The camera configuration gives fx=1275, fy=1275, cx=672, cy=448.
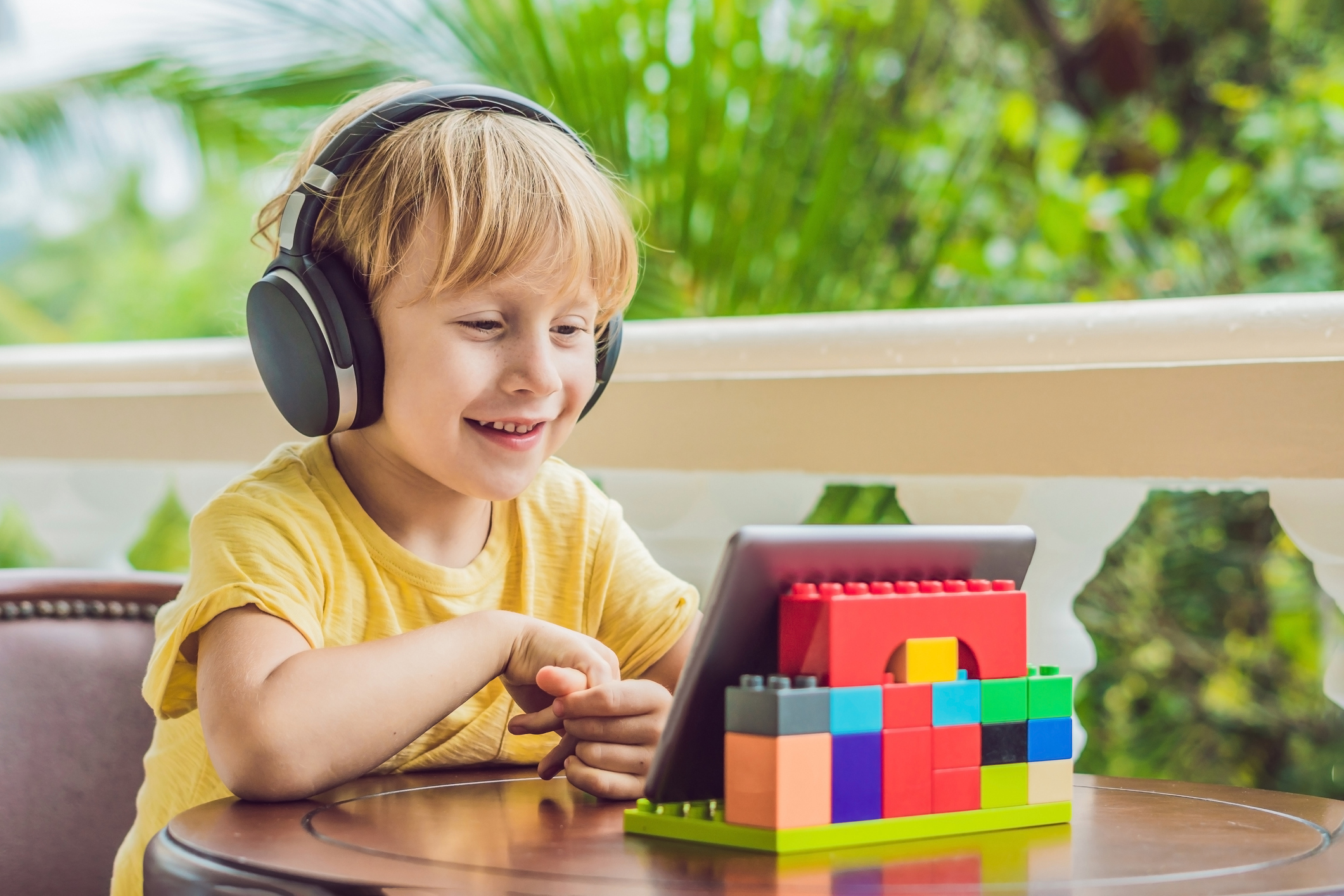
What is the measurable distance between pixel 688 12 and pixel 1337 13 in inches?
74.9

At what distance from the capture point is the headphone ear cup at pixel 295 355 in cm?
94

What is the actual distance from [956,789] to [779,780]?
129 mm

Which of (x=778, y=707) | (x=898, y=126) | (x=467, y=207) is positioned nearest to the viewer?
(x=778, y=707)

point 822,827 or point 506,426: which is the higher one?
point 506,426

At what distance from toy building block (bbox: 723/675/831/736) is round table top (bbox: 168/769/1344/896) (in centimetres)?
7

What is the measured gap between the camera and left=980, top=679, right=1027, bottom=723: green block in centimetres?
73

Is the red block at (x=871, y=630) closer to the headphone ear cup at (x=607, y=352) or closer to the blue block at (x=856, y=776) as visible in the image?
the blue block at (x=856, y=776)

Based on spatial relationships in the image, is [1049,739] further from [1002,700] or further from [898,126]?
[898,126]

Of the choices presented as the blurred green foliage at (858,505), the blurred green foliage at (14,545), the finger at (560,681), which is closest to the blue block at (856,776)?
the finger at (560,681)

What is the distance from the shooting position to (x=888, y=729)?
0.69 meters

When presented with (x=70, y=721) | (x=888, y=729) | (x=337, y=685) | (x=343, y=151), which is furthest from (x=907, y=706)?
(x=70, y=721)

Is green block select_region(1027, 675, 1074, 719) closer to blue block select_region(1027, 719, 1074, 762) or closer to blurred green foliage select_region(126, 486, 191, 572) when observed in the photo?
blue block select_region(1027, 719, 1074, 762)

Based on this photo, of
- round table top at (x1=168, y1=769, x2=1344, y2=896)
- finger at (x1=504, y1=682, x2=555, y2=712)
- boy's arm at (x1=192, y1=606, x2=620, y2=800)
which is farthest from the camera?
finger at (x1=504, y1=682, x2=555, y2=712)

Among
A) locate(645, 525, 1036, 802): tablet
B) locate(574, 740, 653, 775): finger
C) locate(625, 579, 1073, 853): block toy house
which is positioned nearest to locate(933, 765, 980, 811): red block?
locate(625, 579, 1073, 853): block toy house
